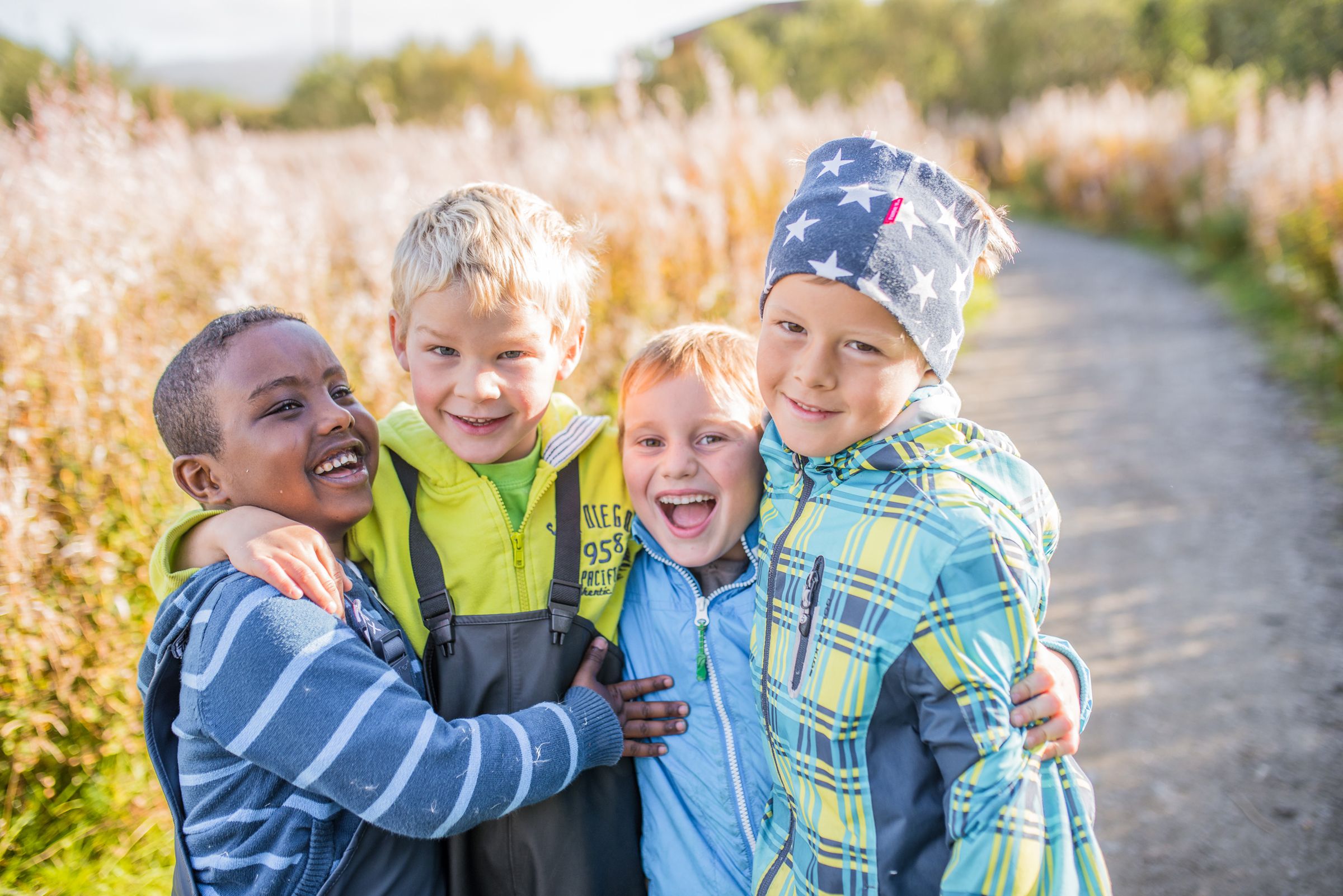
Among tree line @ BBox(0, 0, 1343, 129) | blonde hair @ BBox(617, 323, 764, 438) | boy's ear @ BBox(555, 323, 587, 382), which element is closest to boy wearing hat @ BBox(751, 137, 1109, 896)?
blonde hair @ BBox(617, 323, 764, 438)

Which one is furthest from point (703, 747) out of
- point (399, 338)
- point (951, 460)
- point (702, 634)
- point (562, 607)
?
point (399, 338)

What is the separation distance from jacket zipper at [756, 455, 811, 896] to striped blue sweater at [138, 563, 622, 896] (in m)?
0.39

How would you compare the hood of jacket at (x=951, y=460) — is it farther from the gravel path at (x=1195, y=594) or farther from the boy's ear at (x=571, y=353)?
the gravel path at (x=1195, y=594)

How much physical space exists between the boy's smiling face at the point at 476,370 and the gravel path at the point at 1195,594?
7.32 ft

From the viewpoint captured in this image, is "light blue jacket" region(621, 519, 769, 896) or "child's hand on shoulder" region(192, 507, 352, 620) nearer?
"child's hand on shoulder" region(192, 507, 352, 620)

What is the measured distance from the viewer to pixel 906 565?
4.73ft

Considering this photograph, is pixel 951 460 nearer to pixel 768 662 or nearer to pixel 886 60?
pixel 768 662

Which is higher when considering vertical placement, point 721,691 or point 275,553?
point 275,553

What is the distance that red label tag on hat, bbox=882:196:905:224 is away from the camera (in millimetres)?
1557

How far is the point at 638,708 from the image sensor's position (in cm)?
188

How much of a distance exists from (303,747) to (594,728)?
1.81 ft

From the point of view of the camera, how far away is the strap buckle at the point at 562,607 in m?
1.85

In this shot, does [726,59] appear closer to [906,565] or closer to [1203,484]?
[1203,484]

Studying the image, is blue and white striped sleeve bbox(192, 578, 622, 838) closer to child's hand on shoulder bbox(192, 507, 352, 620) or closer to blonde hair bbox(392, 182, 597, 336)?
child's hand on shoulder bbox(192, 507, 352, 620)
